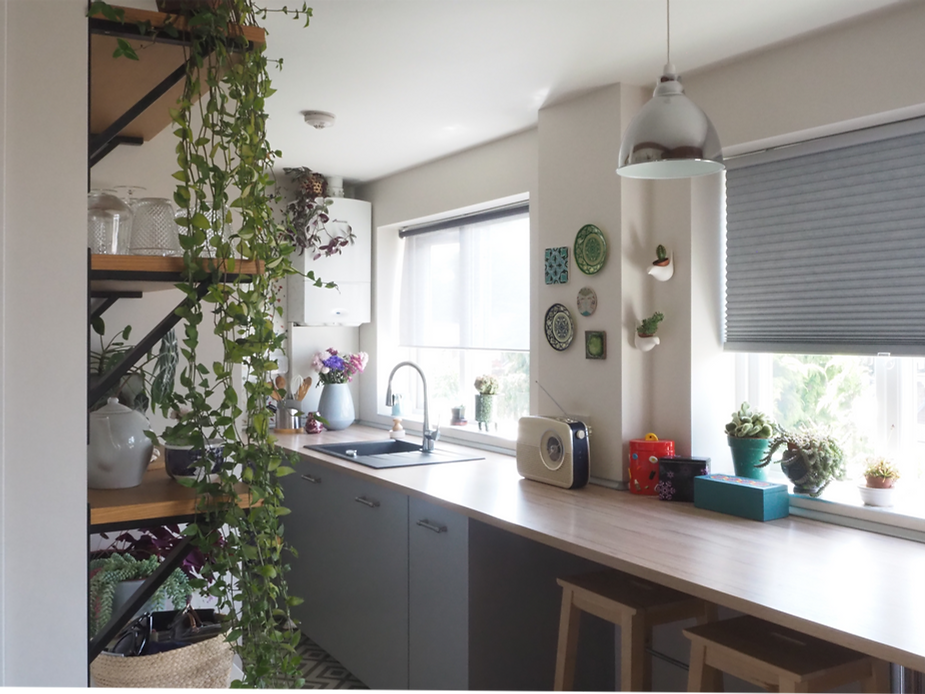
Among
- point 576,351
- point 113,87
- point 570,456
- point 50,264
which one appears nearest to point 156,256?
point 50,264

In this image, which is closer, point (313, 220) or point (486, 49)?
point (486, 49)

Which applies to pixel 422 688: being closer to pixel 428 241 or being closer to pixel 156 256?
pixel 156 256

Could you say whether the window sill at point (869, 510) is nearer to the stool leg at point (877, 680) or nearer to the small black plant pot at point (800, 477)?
the small black plant pot at point (800, 477)

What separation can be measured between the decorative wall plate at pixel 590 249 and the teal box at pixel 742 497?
905 mm

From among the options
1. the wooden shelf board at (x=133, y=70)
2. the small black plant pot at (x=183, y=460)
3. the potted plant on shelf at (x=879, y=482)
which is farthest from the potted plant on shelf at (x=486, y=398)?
the small black plant pot at (x=183, y=460)

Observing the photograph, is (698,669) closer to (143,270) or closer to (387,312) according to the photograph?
(143,270)

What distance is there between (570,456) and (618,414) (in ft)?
0.81

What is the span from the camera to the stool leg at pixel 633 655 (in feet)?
7.66

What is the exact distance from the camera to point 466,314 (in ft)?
14.6

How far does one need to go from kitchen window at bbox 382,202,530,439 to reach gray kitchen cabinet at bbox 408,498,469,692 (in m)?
1.14

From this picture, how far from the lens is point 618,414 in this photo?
308cm

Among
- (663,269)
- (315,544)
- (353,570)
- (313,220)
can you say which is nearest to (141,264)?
(663,269)

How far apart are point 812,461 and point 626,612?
802 mm

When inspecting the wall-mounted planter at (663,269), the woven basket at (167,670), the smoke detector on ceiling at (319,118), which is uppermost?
the smoke detector on ceiling at (319,118)
